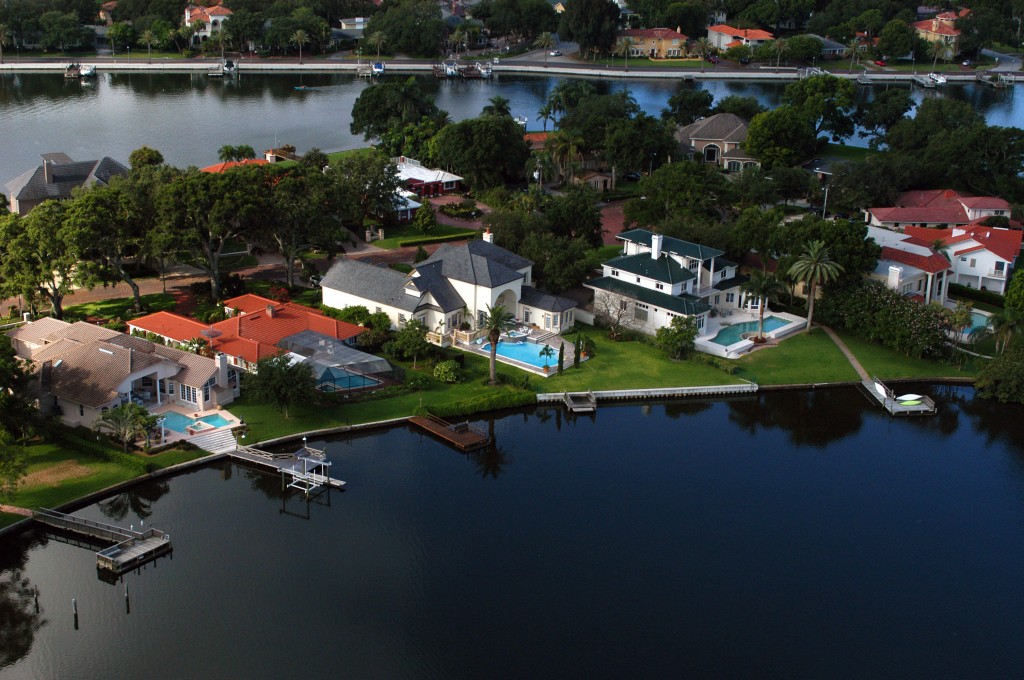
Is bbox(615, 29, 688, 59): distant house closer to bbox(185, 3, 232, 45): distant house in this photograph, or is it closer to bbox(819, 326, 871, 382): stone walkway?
bbox(185, 3, 232, 45): distant house

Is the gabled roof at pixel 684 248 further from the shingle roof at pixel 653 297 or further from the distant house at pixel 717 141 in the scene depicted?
the distant house at pixel 717 141

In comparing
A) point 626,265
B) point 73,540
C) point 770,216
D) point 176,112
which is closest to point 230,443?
point 73,540

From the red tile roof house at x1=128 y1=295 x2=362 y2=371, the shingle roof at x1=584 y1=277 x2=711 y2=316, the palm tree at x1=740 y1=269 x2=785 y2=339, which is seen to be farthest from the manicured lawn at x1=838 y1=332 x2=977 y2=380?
the red tile roof house at x1=128 y1=295 x2=362 y2=371

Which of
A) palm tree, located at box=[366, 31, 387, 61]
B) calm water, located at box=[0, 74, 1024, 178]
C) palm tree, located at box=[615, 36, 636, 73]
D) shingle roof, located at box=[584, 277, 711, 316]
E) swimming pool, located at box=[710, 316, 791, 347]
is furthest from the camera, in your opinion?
palm tree, located at box=[615, 36, 636, 73]

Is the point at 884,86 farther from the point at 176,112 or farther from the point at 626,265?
the point at 626,265

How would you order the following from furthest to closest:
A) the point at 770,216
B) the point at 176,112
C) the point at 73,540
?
1. the point at 176,112
2. the point at 770,216
3. the point at 73,540

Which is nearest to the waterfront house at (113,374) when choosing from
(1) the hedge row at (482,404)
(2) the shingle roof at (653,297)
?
(1) the hedge row at (482,404)

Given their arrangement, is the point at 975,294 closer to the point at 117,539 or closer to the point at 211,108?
the point at 117,539
